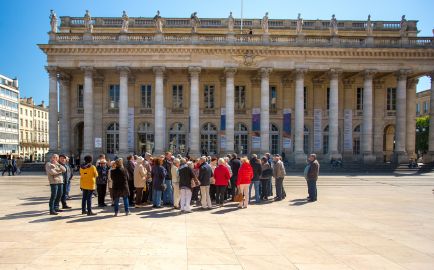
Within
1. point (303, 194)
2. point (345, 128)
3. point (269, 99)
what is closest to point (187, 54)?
point (269, 99)

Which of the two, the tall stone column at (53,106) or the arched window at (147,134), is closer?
the tall stone column at (53,106)

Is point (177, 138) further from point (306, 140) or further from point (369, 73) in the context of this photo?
point (369, 73)

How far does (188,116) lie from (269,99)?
27.8 feet

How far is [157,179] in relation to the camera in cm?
1123

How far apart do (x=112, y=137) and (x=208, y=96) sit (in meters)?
10.7

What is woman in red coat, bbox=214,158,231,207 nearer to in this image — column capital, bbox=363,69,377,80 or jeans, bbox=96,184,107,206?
jeans, bbox=96,184,107,206

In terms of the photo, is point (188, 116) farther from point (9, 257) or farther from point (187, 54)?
point (9, 257)

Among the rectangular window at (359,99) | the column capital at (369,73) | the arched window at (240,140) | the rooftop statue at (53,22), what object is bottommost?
the arched window at (240,140)

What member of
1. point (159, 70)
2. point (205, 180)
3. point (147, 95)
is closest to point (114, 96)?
point (147, 95)

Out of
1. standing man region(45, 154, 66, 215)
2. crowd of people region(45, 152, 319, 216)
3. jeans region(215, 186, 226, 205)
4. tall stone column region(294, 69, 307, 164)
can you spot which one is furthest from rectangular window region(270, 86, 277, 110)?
standing man region(45, 154, 66, 215)

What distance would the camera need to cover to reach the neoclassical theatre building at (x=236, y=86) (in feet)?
101

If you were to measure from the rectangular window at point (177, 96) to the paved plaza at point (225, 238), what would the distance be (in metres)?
23.1

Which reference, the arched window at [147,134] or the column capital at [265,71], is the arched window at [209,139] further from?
the column capital at [265,71]

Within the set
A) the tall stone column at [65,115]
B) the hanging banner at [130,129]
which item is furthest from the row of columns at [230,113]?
the hanging banner at [130,129]
